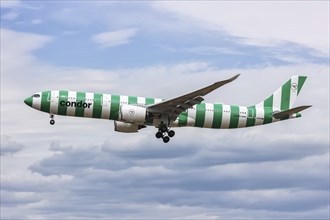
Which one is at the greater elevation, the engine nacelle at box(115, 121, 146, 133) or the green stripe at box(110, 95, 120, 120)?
the green stripe at box(110, 95, 120, 120)

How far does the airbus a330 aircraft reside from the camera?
246ft

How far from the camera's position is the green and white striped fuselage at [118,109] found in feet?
246

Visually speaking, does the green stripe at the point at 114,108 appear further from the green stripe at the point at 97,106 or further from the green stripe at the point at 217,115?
the green stripe at the point at 217,115

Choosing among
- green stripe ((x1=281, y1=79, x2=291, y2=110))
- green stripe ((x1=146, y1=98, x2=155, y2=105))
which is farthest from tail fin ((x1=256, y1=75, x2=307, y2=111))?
green stripe ((x1=146, y1=98, x2=155, y2=105))

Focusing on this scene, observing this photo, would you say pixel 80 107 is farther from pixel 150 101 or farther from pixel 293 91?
pixel 293 91

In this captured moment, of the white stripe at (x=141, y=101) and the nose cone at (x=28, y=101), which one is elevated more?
the white stripe at (x=141, y=101)

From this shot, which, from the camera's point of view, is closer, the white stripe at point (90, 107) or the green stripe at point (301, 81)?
the white stripe at point (90, 107)

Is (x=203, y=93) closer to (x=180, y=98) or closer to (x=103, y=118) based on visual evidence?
(x=180, y=98)

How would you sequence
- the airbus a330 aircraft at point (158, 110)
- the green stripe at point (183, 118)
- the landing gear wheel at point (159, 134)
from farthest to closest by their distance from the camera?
1. the green stripe at point (183, 118)
2. the landing gear wheel at point (159, 134)
3. the airbus a330 aircraft at point (158, 110)

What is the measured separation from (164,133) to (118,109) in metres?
5.37

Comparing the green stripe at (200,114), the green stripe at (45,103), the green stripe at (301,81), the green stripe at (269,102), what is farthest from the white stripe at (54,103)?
the green stripe at (301,81)

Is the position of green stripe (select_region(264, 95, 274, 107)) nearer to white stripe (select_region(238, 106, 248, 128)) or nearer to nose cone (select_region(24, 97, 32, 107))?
white stripe (select_region(238, 106, 248, 128))

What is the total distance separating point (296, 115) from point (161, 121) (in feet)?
44.6

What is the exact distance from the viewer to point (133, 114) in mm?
74812
